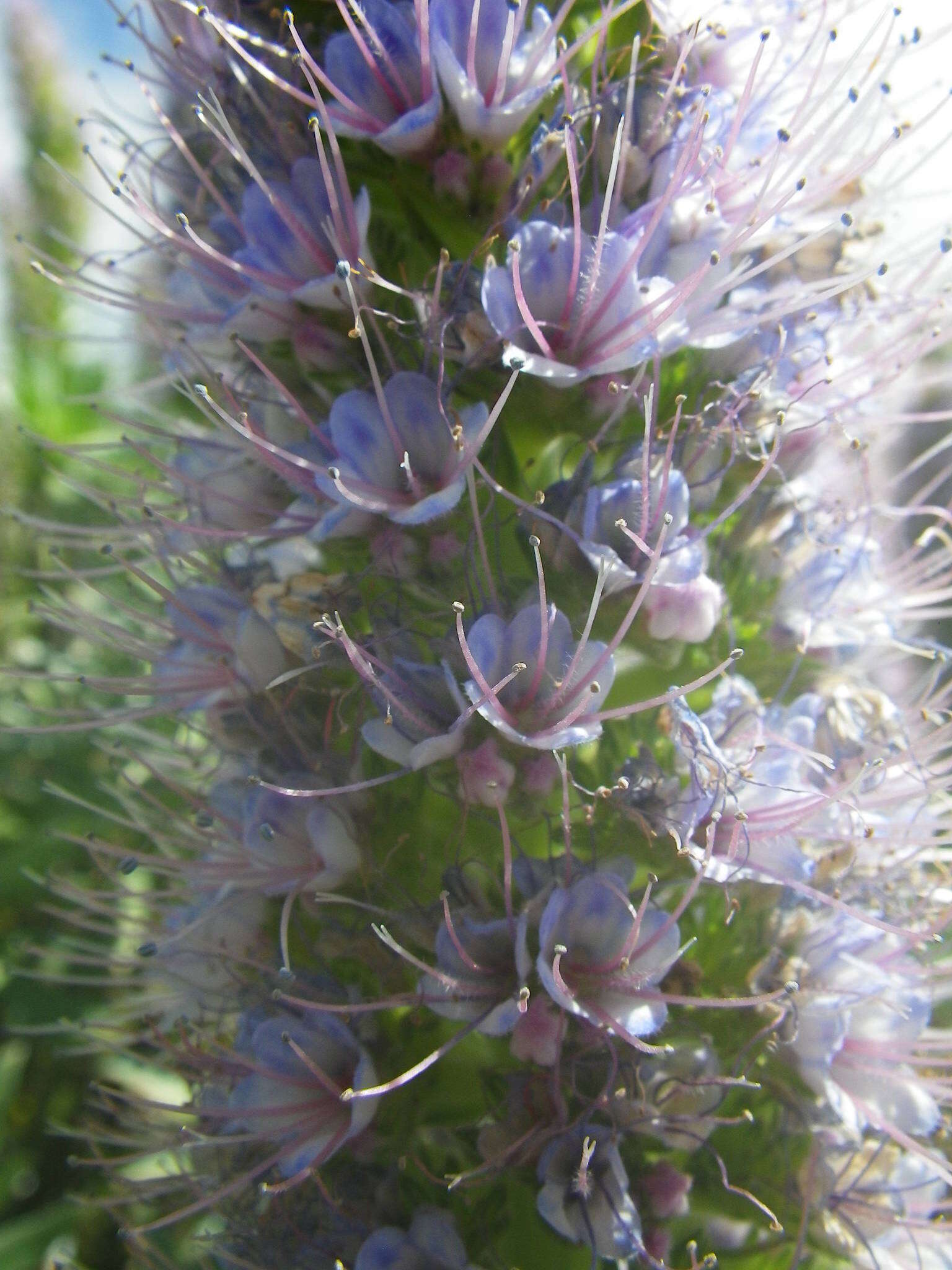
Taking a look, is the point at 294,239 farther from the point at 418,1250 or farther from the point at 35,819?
the point at 35,819

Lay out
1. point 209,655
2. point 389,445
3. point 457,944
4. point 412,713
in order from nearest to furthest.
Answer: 1. point 457,944
2. point 412,713
3. point 389,445
4. point 209,655

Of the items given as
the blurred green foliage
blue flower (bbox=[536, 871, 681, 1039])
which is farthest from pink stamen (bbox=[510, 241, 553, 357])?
the blurred green foliage

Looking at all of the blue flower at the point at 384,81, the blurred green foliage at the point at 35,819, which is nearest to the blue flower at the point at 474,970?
the blurred green foliage at the point at 35,819

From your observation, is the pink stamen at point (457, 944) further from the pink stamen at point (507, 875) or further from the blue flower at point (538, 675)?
the blue flower at point (538, 675)

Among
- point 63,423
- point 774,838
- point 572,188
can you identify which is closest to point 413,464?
point 572,188

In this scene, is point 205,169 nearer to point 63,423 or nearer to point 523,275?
point 523,275

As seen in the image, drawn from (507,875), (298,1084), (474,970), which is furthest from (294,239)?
(298,1084)
